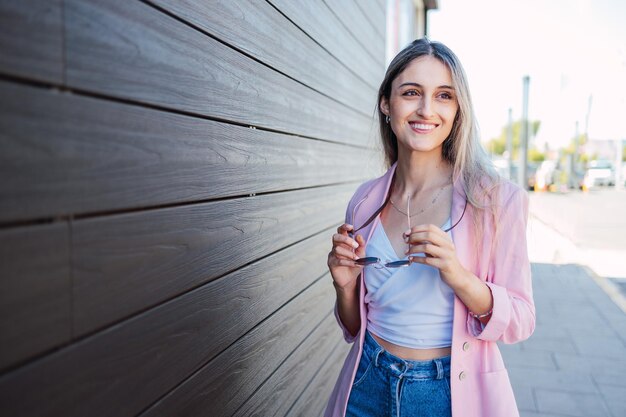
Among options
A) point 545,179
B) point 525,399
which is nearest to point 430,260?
point 525,399

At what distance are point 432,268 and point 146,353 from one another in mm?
839

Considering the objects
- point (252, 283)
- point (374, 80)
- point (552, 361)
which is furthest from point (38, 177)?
point (552, 361)

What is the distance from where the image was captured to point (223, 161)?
1.66 metres

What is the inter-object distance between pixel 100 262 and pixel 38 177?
0.23m

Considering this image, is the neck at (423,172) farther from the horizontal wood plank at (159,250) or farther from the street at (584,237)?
the street at (584,237)

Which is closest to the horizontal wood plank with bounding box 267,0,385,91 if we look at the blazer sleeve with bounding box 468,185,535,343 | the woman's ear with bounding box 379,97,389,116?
the woman's ear with bounding box 379,97,389,116

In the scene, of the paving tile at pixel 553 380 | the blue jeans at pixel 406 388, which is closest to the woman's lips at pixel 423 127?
the blue jeans at pixel 406 388

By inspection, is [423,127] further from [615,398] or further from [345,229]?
[615,398]

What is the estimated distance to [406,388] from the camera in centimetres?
158

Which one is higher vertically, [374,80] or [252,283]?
[374,80]

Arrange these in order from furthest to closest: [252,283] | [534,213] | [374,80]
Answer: [534,213] → [374,80] → [252,283]

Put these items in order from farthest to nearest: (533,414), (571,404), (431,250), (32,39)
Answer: (571,404), (533,414), (431,250), (32,39)

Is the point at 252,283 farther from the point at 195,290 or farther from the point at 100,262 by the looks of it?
the point at 100,262

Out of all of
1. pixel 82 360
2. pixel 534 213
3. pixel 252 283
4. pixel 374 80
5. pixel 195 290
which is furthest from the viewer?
pixel 534 213
